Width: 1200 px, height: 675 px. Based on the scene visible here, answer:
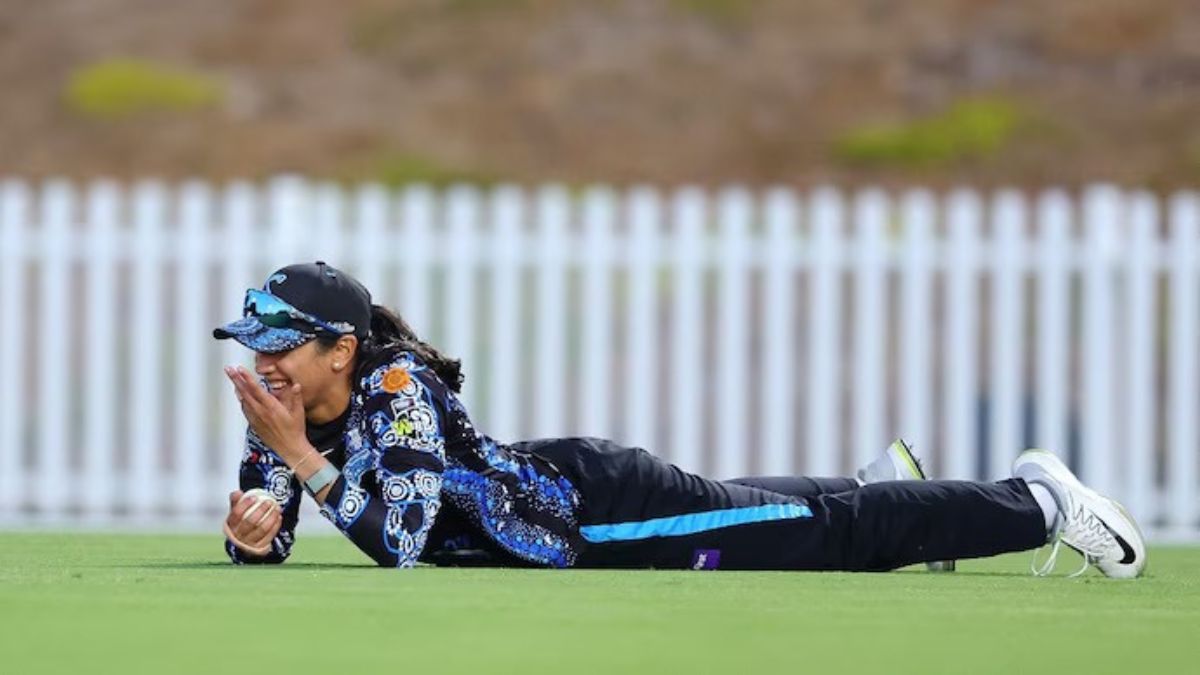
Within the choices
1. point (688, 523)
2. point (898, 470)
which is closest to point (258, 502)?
point (688, 523)

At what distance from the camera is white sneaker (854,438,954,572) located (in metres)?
7.13

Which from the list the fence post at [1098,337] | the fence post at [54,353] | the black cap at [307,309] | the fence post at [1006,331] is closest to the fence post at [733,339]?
the fence post at [1006,331]

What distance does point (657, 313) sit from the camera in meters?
13.7

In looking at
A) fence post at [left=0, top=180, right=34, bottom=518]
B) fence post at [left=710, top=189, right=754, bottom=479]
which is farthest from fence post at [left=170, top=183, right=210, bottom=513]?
fence post at [left=710, top=189, right=754, bottom=479]

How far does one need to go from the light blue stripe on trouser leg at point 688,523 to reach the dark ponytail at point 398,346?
54 cm

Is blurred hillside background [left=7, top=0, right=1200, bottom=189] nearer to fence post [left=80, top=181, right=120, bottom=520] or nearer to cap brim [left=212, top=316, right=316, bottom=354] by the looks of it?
fence post [left=80, top=181, right=120, bottom=520]

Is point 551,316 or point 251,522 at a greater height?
point 551,316

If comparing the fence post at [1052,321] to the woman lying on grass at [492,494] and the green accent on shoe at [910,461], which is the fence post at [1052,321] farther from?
the woman lying on grass at [492,494]

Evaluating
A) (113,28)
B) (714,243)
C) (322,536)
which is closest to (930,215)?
(714,243)

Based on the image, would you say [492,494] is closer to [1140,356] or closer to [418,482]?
[418,482]

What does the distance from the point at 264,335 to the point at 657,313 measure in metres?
7.52

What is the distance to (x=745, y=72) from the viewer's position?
42438mm

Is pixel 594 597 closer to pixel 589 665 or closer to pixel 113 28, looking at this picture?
pixel 589 665

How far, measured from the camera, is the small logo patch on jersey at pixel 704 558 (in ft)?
21.9
